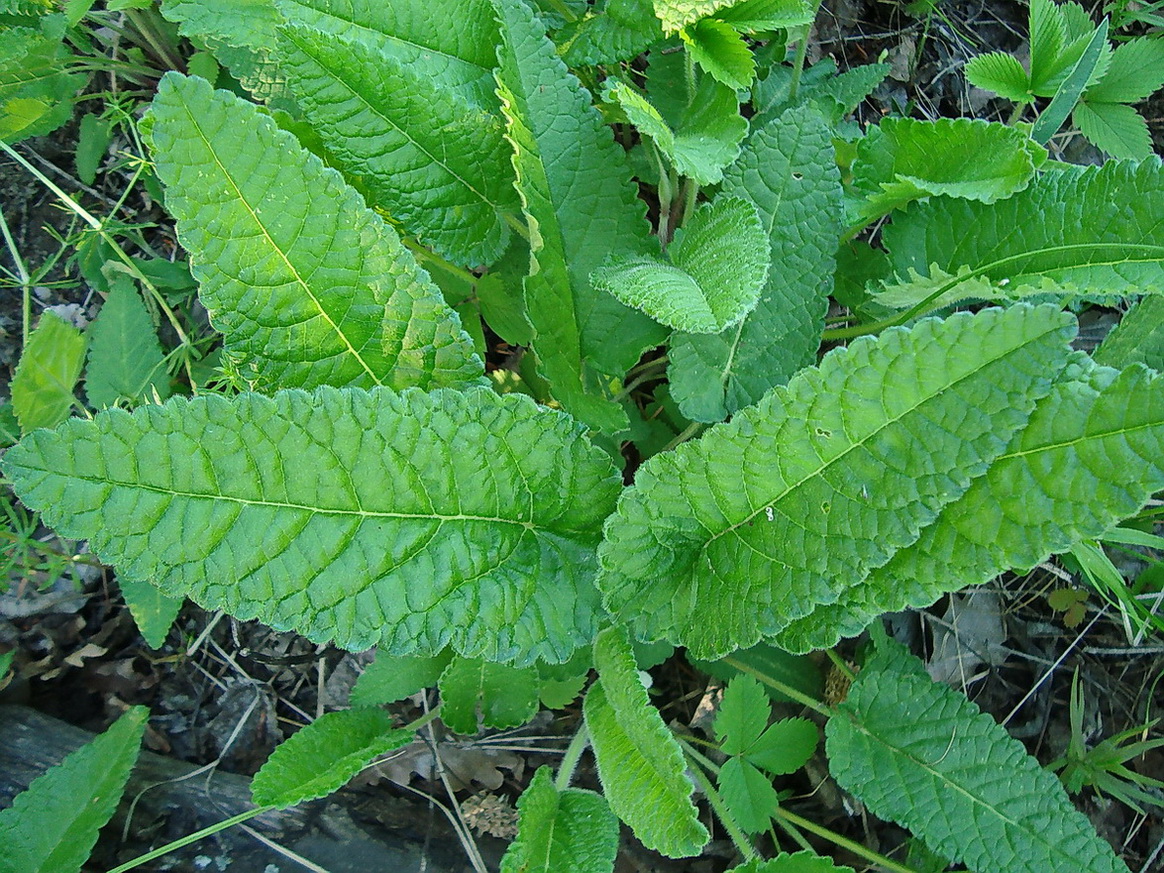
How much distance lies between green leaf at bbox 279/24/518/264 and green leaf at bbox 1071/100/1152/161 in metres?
1.31

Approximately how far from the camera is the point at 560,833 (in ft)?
4.76

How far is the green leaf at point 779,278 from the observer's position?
1494 millimetres

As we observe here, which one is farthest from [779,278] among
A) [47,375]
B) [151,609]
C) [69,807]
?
[69,807]

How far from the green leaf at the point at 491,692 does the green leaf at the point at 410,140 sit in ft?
2.58

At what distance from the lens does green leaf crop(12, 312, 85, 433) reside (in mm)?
1820

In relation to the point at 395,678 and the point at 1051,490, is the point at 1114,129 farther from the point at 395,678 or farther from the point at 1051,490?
the point at 395,678

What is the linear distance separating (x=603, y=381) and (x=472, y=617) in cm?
63

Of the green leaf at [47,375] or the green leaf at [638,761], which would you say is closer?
the green leaf at [638,761]

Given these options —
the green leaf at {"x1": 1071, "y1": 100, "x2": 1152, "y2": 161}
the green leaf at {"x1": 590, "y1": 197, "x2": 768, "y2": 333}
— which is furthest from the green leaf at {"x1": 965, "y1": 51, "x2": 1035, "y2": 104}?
the green leaf at {"x1": 590, "y1": 197, "x2": 768, "y2": 333}

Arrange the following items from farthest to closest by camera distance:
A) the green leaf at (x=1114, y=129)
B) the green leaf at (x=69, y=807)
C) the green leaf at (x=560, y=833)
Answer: the green leaf at (x=1114, y=129) → the green leaf at (x=69, y=807) → the green leaf at (x=560, y=833)

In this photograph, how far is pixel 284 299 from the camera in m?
1.31

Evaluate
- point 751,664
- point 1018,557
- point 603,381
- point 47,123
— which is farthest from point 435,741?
point 47,123

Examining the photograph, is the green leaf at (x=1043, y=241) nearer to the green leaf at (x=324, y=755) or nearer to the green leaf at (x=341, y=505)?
the green leaf at (x=341, y=505)

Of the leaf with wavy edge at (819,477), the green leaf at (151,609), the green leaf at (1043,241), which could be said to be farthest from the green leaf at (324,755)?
the green leaf at (1043,241)
